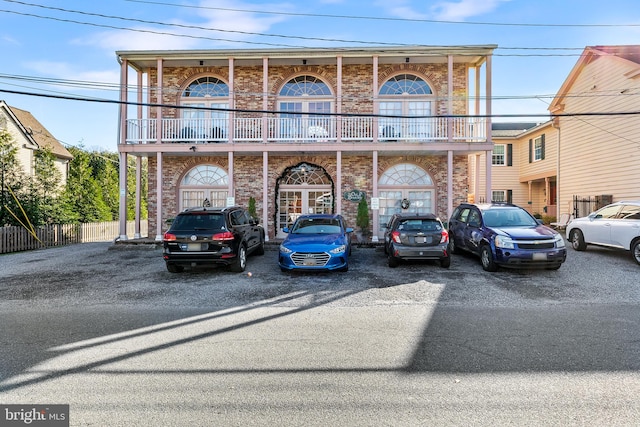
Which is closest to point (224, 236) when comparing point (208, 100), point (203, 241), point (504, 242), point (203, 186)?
point (203, 241)

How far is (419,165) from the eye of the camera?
1593 centimetres

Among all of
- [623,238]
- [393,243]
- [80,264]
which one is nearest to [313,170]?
[393,243]

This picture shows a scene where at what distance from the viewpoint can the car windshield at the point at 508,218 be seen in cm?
962

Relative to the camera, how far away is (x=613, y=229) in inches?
415

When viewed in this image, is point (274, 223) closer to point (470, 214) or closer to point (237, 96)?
point (237, 96)

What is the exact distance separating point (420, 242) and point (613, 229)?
19.7ft

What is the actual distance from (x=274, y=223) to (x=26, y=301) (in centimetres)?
985

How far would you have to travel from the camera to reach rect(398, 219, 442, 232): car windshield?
381 inches

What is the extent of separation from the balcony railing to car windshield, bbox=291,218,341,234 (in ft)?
17.1

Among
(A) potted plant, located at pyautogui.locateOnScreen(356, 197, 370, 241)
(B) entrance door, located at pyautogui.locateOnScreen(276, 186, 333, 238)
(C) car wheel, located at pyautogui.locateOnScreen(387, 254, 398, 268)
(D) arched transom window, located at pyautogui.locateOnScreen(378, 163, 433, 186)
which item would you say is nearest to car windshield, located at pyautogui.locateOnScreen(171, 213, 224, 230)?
(C) car wheel, located at pyautogui.locateOnScreen(387, 254, 398, 268)

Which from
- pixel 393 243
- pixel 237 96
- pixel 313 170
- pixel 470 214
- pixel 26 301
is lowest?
pixel 26 301

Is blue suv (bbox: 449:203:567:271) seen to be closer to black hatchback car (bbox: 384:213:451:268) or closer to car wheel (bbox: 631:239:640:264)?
black hatchback car (bbox: 384:213:451:268)

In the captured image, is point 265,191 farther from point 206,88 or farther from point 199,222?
point 206,88

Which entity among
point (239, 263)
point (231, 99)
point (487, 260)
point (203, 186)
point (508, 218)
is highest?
point (231, 99)
